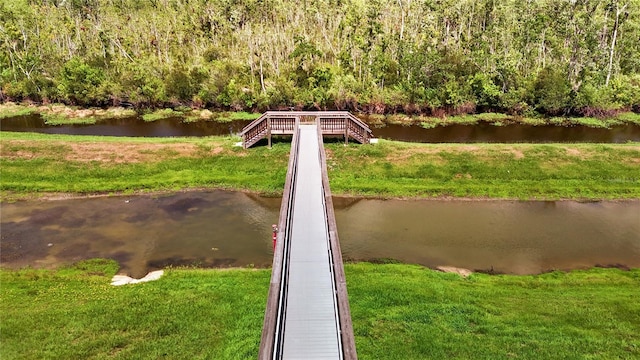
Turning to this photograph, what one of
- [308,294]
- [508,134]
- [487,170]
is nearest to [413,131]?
[508,134]

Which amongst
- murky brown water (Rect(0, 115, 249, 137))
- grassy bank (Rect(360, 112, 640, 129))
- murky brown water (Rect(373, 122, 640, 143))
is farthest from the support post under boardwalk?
grassy bank (Rect(360, 112, 640, 129))

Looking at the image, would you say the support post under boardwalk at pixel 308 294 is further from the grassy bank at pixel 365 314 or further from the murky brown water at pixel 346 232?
the murky brown water at pixel 346 232

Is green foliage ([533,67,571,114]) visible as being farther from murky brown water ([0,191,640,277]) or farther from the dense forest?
murky brown water ([0,191,640,277])

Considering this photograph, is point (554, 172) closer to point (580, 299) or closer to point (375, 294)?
point (580, 299)

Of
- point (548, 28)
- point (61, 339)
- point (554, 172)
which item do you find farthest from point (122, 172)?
point (548, 28)

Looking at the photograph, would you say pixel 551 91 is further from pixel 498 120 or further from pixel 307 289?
pixel 307 289

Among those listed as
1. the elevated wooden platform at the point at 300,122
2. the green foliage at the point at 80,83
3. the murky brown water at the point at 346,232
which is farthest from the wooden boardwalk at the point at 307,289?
the green foliage at the point at 80,83
